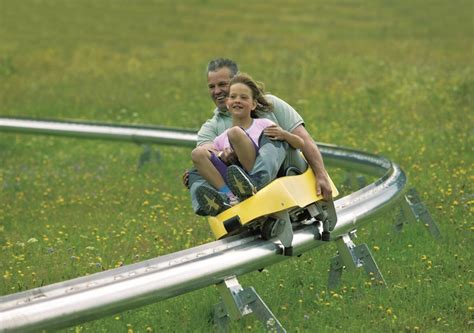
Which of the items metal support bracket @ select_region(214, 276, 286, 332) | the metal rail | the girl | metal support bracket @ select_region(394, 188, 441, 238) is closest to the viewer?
the metal rail

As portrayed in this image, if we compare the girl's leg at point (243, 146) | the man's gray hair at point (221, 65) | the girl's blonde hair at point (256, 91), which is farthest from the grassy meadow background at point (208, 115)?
the man's gray hair at point (221, 65)

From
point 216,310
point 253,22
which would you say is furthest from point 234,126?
point 253,22

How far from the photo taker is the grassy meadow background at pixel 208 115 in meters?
8.02

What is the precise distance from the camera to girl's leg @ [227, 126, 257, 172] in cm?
777

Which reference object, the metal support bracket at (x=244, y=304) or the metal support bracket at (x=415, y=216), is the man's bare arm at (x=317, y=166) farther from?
the metal support bracket at (x=415, y=216)

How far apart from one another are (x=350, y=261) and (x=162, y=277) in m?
1.98

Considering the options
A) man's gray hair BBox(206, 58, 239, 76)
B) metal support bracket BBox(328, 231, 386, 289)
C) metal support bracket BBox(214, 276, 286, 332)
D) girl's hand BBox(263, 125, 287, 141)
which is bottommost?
metal support bracket BBox(328, 231, 386, 289)

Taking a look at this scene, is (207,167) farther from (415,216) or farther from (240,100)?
(415,216)

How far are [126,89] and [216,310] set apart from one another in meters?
14.1

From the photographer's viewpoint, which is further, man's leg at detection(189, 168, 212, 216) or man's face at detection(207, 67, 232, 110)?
man's face at detection(207, 67, 232, 110)

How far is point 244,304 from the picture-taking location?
7047 millimetres

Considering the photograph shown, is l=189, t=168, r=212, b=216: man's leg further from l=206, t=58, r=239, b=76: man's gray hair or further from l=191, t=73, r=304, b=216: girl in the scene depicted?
l=206, t=58, r=239, b=76: man's gray hair

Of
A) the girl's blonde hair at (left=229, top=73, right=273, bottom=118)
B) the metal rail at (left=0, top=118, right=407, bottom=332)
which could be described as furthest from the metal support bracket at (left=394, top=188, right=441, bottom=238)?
the girl's blonde hair at (left=229, top=73, right=273, bottom=118)

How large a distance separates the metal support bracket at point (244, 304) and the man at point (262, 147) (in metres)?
0.71
